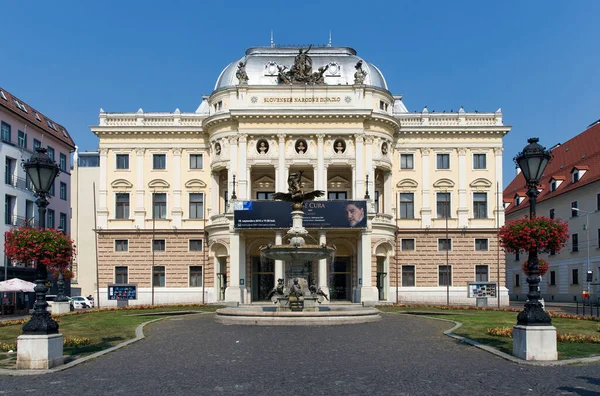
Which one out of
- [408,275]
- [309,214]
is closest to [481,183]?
[408,275]

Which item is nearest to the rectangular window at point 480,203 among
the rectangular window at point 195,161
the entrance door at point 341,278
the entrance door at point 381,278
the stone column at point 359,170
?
the entrance door at point 381,278

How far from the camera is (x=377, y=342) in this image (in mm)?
22891

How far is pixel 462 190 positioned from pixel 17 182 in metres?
37.8

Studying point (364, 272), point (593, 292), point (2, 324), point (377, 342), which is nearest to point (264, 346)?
point (377, 342)

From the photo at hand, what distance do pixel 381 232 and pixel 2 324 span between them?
31.1 m

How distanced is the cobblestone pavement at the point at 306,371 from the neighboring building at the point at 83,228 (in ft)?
204

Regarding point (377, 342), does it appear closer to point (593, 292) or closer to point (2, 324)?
point (2, 324)

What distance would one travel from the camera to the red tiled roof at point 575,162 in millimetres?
61906

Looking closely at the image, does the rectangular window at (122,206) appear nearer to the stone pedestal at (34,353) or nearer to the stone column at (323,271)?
the stone column at (323,271)

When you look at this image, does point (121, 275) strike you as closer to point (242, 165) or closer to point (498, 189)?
point (242, 165)

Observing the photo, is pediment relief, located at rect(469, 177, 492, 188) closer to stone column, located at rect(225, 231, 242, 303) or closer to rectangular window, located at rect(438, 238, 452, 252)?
rectangular window, located at rect(438, 238, 452, 252)

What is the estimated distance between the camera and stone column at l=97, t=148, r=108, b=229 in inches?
2338

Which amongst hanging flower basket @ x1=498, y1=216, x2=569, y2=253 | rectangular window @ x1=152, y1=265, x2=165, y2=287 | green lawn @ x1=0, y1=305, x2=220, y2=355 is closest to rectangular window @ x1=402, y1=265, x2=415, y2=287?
rectangular window @ x1=152, y1=265, x2=165, y2=287

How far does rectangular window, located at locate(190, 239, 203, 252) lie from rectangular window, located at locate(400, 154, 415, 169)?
18.8 meters
